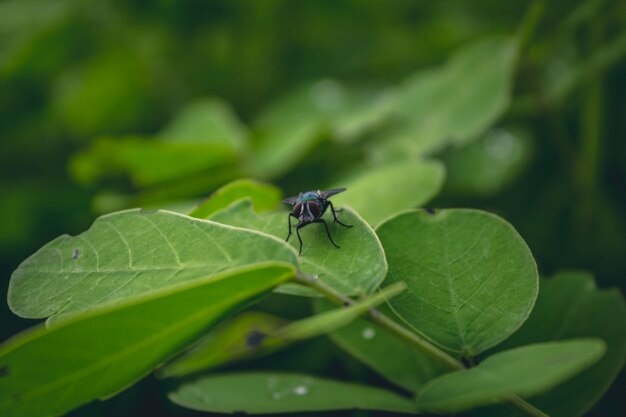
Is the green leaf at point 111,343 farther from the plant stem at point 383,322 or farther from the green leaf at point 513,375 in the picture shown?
the green leaf at point 513,375

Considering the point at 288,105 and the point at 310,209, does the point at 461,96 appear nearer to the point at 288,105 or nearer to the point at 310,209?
the point at 288,105

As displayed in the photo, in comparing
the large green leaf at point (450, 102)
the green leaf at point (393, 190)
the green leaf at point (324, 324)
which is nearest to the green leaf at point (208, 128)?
the large green leaf at point (450, 102)

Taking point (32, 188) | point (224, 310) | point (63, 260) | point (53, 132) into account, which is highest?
point (53, 132)

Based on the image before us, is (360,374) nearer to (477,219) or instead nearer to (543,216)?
(477,219)

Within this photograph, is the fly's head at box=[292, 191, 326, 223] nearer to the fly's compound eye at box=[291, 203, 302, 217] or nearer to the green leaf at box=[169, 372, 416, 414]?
the fly's compound eye at box=[291, 203, 302, 217]

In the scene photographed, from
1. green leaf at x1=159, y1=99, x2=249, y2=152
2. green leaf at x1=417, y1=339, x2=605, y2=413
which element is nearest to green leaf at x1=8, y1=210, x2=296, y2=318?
green leaf at x1=417, y1=339, x2=605, y2=413

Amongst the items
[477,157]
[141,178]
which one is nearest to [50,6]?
[141,178]
